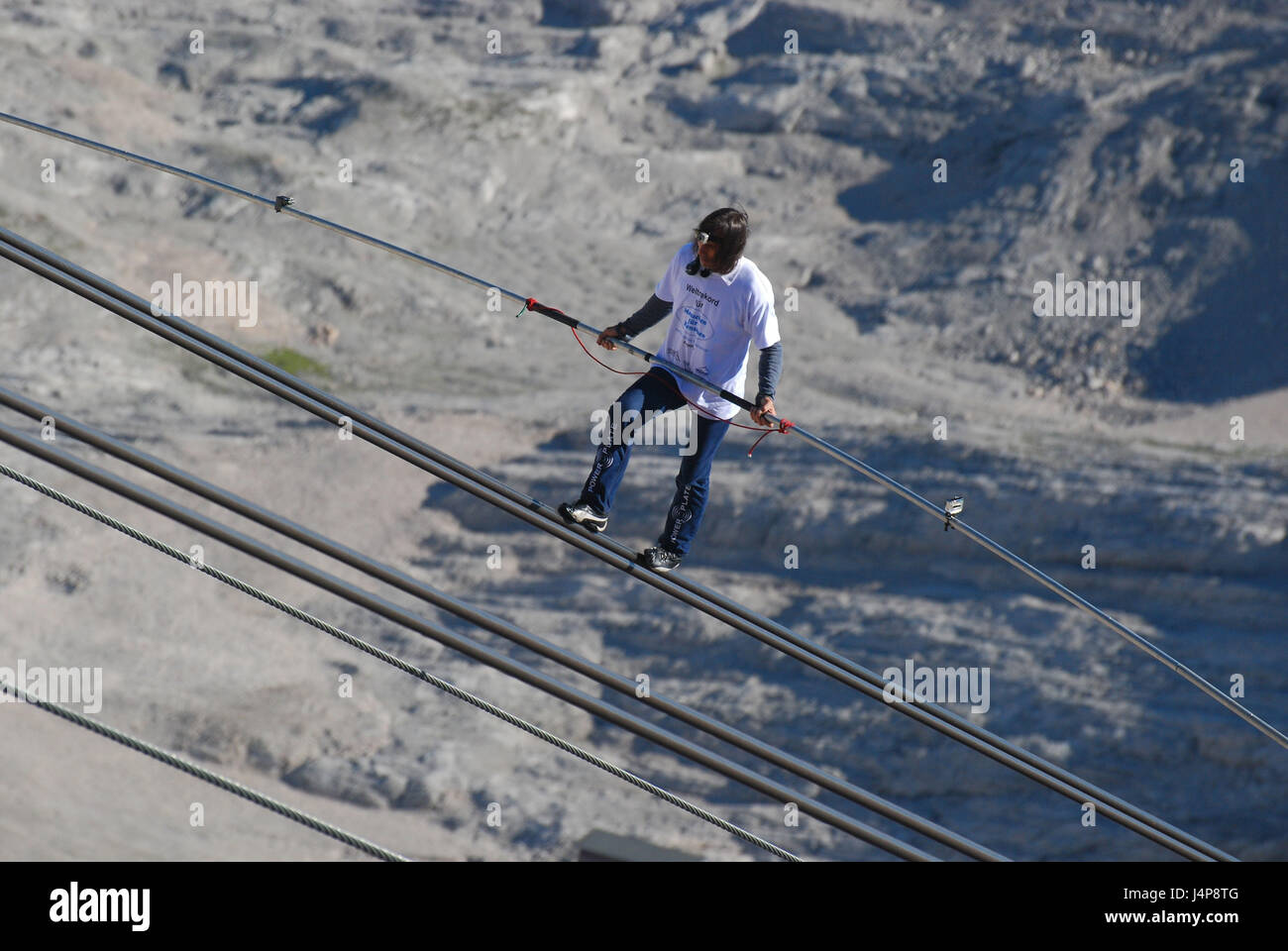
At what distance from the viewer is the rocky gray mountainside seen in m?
20.4

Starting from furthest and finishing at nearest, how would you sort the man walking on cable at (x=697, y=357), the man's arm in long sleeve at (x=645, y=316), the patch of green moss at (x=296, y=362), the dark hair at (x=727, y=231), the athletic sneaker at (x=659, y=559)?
1. the patch of green moss at (x=296, y=362)
2. the man's arm in long sleeve at (x=645, y=316)
3. the man walking on cable at (x=697, y=357)
4. the athletic sneaker at (x=659, y=559)
5. the dark hair at (x=727, y=231)

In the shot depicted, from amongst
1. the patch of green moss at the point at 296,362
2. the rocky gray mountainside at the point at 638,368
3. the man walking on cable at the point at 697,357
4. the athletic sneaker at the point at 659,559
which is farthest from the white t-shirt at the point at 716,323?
the patch of green moss at the point at 296,362

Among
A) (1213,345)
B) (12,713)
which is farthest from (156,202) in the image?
(1213,345)

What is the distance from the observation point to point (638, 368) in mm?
31188

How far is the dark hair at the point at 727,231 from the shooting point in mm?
7957

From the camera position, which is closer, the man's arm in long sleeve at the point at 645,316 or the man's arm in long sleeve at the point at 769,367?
the man's arm in long sleeve at the point at 769,367

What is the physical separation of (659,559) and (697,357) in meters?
1.47

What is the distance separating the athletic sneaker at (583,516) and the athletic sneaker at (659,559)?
0.38 metres

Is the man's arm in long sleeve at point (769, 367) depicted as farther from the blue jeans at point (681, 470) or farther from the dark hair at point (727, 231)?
the dark hair at point (727, 231)

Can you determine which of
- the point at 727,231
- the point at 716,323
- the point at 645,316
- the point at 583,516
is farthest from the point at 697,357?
the point at 583,516

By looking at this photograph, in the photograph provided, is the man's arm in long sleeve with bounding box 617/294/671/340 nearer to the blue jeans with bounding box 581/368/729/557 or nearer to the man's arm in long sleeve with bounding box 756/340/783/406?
the blue jeans with bounding box 581/368/729/557

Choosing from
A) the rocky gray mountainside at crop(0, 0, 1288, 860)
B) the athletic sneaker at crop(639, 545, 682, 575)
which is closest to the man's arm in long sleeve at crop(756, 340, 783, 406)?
the athletic sneaker at crop(639, 545, 682, 575)

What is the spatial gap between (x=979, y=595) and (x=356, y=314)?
18633mm

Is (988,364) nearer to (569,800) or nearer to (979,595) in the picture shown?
(979,595)
